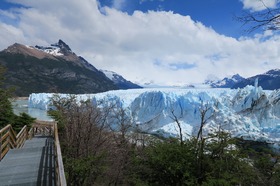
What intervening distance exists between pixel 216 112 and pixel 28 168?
3135 centimetres

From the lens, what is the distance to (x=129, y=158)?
1548 centimetres

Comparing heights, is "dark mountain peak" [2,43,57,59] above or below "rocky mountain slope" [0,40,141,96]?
above

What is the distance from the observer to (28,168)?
276 inches

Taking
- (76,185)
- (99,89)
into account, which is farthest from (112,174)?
(99,89)

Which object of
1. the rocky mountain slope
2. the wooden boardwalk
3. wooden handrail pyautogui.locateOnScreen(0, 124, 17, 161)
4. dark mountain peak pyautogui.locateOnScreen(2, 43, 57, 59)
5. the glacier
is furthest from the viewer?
dark mountain peak pyautogui.locateOnScreen(2, 43, 57, 59)

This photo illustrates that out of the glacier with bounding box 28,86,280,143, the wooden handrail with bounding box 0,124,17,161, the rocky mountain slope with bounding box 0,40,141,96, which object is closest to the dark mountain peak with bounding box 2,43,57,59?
the rocky mountain slope with bounding box 0,40,141,96

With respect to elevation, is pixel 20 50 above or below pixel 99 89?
above

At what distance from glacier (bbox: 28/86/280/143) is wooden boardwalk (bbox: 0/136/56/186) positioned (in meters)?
24.7

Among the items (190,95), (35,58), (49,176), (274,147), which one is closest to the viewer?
(49,176)

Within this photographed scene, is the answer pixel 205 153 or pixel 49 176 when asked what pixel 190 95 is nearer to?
pixel 205 153

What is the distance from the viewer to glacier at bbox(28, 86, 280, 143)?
3488 cm

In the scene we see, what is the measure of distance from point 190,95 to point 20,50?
16636 cm

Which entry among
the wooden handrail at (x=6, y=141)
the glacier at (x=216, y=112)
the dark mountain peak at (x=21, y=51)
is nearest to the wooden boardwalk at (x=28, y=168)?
the wooden handrail at (x=6, y=141)

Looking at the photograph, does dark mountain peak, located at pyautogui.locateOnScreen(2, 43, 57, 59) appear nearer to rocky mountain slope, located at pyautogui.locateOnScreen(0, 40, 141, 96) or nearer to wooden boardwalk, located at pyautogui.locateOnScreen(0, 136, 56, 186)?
rocky mountain slope, located at pyautogui.locateOnScreen(0, 40, 141, 96)
